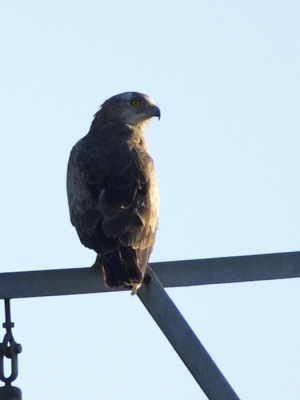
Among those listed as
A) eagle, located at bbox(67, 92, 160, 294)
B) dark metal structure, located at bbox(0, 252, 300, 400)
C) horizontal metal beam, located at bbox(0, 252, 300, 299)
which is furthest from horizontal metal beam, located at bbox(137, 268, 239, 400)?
eagle, located at bbox(67, 92, 160, 294)

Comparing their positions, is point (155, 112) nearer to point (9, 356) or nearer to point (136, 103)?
point (136, 103)

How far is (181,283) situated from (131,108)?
584 centimetres

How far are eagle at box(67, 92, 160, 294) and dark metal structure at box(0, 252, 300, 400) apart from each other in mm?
520

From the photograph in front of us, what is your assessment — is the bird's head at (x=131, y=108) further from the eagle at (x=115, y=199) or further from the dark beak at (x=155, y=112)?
the eagle at (x=115, y=199)

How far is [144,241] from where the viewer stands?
7.98 metres

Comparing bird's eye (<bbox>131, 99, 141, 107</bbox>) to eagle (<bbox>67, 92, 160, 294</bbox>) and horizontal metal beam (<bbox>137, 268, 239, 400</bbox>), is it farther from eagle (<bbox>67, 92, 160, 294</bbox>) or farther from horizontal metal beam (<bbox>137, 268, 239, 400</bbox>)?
horizontal metal beam (<bbox>137, 268, 239, 400</bbox>)

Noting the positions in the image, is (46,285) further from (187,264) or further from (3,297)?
(187,264)

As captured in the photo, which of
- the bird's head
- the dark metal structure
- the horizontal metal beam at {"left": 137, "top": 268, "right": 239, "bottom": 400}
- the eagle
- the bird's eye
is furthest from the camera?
the bird's eye

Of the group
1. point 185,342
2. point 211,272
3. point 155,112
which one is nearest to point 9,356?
point 185,342

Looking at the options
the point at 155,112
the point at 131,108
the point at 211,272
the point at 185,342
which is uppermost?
the point at 131,108

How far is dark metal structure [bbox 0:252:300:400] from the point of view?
5391 mm

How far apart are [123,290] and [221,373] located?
1.45 metres

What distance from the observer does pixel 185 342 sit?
5.50 m

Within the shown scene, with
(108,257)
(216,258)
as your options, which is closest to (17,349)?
(216,258)
